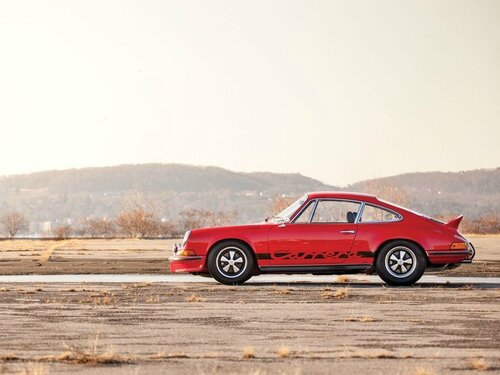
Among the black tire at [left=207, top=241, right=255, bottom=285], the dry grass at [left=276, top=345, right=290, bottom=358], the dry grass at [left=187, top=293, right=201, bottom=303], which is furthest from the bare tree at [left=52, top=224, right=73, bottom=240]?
the dry grass at [left=276, top=345, right=290, bottom=358]

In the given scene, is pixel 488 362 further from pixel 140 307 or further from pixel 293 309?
pixel 140 307

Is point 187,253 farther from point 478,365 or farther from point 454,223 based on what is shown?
point 478,365

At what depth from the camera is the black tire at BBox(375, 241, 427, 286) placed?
18141mm

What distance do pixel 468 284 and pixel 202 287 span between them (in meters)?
4.84

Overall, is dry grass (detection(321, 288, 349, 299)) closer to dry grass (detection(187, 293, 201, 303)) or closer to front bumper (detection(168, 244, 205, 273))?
dry grass (detection(187, 293, 201, 303))

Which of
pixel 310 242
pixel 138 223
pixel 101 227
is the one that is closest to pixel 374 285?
pixel 310 242

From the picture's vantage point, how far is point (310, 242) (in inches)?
717

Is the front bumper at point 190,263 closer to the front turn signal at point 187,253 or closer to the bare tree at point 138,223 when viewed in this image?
the front turn signal at point 187,253

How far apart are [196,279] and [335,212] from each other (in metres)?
3.84

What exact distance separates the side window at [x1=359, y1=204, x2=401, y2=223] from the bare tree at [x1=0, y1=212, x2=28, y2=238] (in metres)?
128

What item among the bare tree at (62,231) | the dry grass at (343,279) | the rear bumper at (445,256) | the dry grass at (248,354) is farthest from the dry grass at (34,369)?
the bare tree at (62,231)

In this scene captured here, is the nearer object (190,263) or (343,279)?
(190,263)

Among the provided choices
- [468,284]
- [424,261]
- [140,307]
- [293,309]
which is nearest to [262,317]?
[293,309]

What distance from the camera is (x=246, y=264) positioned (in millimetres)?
18422
